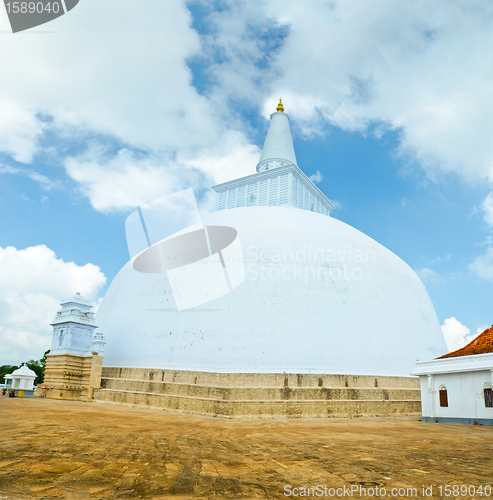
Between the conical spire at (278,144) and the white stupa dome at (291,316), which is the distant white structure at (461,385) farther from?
the conical spire at (278,144)

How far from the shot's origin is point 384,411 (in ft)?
46.3

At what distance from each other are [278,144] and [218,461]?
2424 centimetres

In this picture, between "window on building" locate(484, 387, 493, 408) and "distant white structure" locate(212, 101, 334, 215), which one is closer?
"window on building" locate(484, 387, 493, 408)

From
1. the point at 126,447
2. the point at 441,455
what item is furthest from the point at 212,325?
the point at 441,455

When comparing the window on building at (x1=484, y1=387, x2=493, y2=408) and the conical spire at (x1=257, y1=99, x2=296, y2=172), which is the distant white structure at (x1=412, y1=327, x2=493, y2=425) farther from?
the conical spire at (x1=257, y1=99, x2=296, y2=172)

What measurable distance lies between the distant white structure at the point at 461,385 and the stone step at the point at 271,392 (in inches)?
45.2

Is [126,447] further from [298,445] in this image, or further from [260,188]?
[260,188]

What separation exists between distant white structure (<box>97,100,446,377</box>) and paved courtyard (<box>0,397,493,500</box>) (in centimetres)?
441

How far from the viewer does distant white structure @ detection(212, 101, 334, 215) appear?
81.6ft

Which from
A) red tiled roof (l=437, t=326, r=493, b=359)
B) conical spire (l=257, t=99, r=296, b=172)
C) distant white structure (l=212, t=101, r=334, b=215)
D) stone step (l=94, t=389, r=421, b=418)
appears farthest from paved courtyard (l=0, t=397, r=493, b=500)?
conical spire (l=257, t=99, r=296, b=172)

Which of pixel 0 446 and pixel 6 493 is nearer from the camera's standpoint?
pixel 6 493

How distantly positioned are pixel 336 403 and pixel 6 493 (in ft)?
37.3

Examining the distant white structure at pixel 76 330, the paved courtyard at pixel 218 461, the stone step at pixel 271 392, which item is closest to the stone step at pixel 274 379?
the stone step at pixel 271 392

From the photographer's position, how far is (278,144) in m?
27.5
